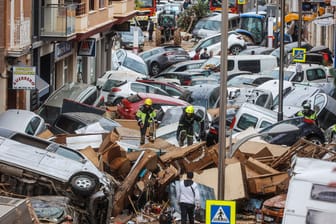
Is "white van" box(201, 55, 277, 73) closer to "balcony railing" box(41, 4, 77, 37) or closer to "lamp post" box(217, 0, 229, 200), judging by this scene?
"balcony railing" box(41, 4, 77, 37)

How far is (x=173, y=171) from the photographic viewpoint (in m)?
22.4

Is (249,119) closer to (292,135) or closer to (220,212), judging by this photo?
(292,135)

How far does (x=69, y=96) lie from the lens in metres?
32.2

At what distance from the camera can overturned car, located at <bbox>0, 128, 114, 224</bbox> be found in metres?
18.6

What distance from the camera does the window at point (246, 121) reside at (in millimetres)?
28953

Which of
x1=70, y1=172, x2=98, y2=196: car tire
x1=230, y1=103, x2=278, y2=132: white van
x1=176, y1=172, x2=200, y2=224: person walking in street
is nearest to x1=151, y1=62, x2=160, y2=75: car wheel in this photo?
x1=230, y1=103, x2=278, y2=132: white van

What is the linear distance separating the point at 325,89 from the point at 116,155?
50.8ft

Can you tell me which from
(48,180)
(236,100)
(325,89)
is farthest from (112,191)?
(325,89)

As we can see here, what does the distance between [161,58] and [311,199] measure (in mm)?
35785

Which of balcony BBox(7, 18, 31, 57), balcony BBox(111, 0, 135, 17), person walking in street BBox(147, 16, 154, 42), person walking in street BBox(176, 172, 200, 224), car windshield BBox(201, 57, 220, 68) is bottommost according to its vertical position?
person walking in street BBox(176, 172, 200, 224)

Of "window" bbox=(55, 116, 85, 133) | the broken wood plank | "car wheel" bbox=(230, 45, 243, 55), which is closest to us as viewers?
the broken wood plank

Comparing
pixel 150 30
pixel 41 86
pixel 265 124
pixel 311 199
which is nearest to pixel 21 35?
pixel 41 86

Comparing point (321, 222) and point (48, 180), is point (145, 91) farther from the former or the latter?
point (321, 222)

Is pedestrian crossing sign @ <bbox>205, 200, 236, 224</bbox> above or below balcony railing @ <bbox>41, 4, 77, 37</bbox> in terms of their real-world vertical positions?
below
